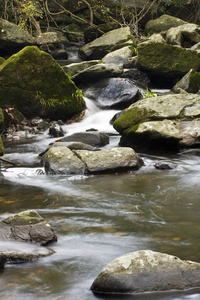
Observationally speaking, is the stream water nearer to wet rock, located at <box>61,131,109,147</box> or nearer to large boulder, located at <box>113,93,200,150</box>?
large boulder, located at <box>113,93,200,150</box>

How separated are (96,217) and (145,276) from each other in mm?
1693

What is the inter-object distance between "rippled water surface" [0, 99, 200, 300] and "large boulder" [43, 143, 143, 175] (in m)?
0.19

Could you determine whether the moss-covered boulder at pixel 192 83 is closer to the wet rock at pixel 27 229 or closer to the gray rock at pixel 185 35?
the gray rock at pixel 185 35

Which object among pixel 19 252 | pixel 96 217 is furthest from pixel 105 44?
pixel 19 252

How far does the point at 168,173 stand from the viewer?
252 inches

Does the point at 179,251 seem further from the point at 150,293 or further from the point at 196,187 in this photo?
the point at 196,187

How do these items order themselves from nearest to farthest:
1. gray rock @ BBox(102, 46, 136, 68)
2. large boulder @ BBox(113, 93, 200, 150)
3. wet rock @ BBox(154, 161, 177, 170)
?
wet rock @ BBox(154, 161, 177, 170) < large boulder @ BBox(113, 93, 200, 150) < gray rock @ BBox(102, 46, 136, 68)

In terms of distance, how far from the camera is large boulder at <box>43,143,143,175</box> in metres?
6.35

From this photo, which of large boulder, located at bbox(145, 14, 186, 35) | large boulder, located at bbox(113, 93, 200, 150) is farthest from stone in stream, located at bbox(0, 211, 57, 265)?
large boulder, located at bbox(145, 14, 186, 35)

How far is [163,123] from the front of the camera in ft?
25.9

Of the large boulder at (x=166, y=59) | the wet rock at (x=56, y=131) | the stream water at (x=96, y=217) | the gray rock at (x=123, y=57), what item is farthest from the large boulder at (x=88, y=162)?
the gray rock at (x=123, y=57)

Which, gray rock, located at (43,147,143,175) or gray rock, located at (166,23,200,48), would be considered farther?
gray rock, located at (166,23,200,48)

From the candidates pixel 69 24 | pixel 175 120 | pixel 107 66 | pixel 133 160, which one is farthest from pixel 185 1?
pixel 133 160

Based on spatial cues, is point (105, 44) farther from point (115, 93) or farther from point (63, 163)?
point (63, 163)
